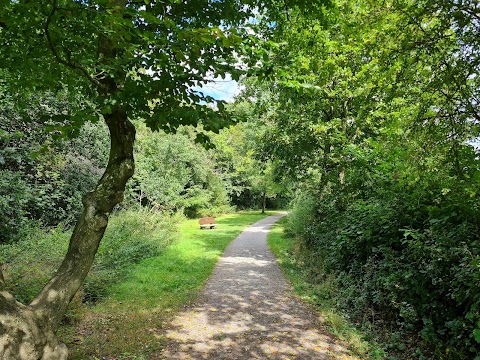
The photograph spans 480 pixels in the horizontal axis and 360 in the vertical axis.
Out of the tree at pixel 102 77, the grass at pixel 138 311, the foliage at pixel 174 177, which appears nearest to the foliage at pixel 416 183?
the tree at pixel 102 77

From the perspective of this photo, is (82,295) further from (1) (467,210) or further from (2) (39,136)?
(1) (467,210)

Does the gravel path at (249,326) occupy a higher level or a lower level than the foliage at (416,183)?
lower

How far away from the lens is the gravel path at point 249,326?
479 cm

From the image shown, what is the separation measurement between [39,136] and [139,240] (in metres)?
4.71

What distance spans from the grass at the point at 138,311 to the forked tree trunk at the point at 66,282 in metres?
1.51

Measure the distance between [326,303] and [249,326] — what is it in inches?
82.4

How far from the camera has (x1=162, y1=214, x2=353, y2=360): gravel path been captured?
15.7 ft

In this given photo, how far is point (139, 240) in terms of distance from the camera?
1138 centimetres

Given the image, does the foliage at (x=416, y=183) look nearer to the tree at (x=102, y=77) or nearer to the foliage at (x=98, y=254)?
the tree at (x=102, y=77)

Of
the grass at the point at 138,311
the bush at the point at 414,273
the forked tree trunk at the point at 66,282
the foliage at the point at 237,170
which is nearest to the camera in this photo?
the forked tree trunk at the point at 66,282

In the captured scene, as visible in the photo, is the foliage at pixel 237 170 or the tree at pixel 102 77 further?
the foliage at pixel 237 170

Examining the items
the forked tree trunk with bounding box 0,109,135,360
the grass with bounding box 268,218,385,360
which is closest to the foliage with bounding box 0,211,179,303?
the forked tree trunk with bounding box 0,109,135,360

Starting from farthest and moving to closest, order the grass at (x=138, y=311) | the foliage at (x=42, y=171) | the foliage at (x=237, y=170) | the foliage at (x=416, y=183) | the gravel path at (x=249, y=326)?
the foliage at (x=237, y=170) < the foliage at (x=42, y=171) < the gravel path at (x=249, y=326) < the grass at (x=138, y=311) < the foliage at (x=416, y=183)

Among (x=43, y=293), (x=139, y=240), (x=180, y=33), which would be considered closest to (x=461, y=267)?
(x=180, y=33)
